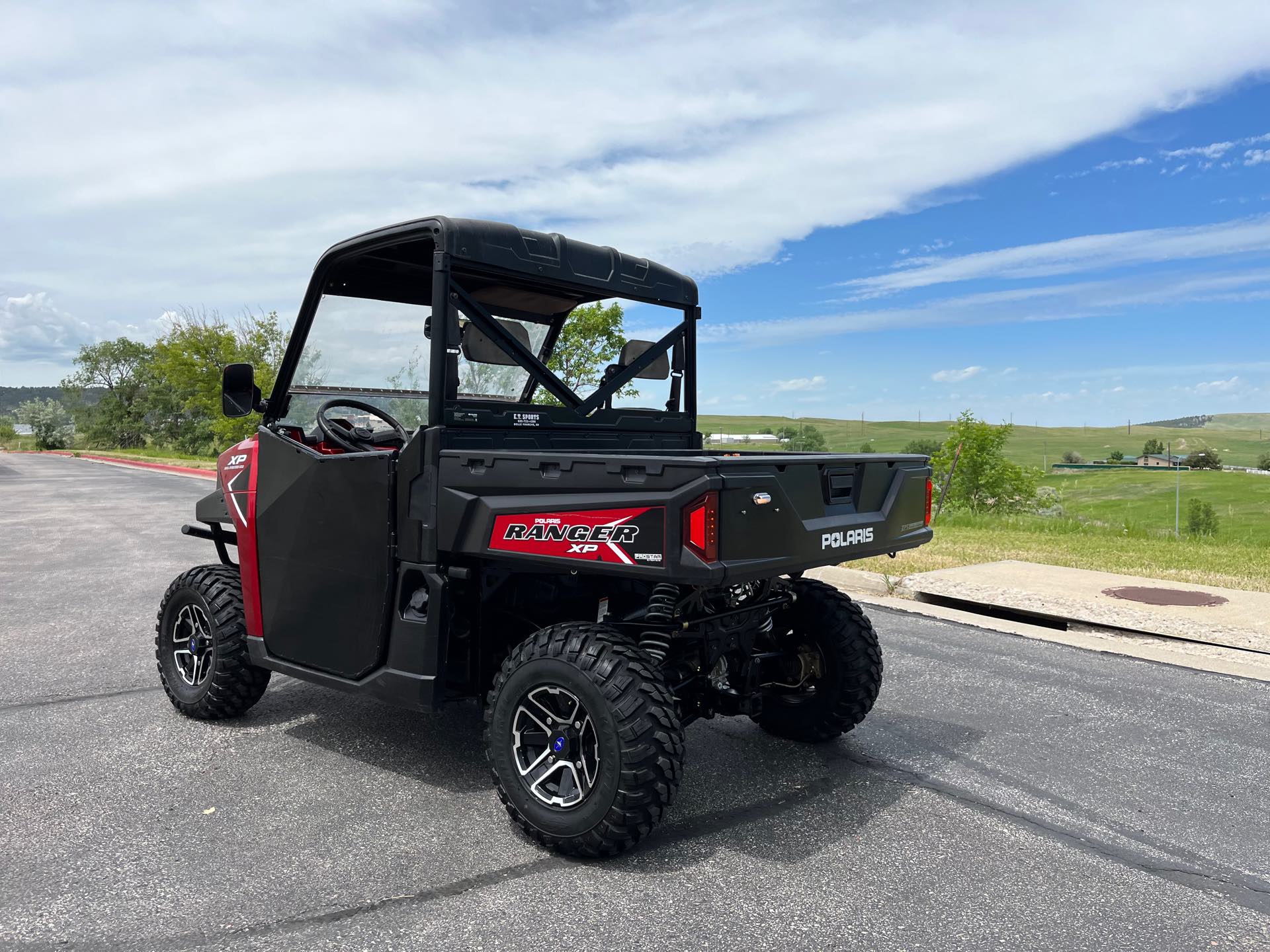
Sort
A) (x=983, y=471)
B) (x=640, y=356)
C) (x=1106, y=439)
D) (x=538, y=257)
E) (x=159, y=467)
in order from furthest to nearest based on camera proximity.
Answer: (x=1106, y=439)
(x=159, y=467)
(x=983, y=471)
(x=640, y=356)
(x=538, y=257)

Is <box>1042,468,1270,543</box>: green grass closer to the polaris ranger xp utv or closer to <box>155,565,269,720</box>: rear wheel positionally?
the polaris ranger xp utv

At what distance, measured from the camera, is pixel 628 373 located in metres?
4.54

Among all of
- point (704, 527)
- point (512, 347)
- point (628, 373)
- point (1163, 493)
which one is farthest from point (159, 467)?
point (1163, 493)

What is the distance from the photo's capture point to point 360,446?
428 centimetres

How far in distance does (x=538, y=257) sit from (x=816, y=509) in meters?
1.54

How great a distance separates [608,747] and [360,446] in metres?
1.85

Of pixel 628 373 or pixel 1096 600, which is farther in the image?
pixel 1096 600

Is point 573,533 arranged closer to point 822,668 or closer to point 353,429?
point 353,429

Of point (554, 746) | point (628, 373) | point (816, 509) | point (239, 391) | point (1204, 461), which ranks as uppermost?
point (628, 373)

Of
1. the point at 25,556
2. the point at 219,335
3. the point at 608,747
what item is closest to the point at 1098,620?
the point at 608,747

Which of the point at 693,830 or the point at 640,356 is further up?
the point at 640,356

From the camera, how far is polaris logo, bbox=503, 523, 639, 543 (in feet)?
10.3

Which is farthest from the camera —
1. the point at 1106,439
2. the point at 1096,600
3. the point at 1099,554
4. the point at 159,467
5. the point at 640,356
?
the point at 1106,439

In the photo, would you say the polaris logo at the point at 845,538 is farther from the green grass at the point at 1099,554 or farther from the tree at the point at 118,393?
the tree at the point at 118,393
